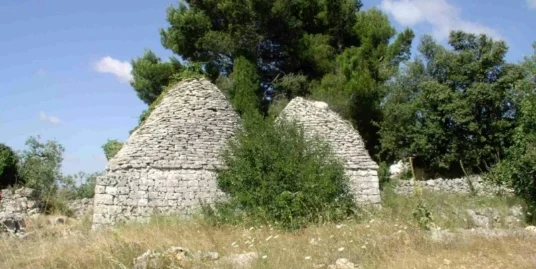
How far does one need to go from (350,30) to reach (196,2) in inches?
290

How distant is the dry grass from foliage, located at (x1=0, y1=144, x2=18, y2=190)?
1087 cm

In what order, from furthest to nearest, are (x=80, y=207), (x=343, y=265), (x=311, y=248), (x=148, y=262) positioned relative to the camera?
1. (x=80, y=207)
2. (x=311, y=248)
3. (x=148, y=262)
4. (x=343, y=265)

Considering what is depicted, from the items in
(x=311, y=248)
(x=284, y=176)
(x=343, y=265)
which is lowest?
(x=343, y=265)

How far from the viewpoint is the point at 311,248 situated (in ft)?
21.9

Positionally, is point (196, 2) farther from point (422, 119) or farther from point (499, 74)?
point (499, 74)

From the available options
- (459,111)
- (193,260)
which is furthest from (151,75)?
(193,260)

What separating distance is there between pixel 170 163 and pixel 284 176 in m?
3.00

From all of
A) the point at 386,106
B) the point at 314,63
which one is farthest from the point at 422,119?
the point at 314,63

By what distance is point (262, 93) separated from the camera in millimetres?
23203

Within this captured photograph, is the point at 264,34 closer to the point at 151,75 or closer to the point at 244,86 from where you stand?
the point at 244,86

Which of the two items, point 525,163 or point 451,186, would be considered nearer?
point 525,163

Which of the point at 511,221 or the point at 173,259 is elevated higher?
the point at 511,221

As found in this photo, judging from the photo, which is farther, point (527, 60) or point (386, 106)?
point (386, 106)

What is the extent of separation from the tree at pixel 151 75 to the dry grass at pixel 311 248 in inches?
594
